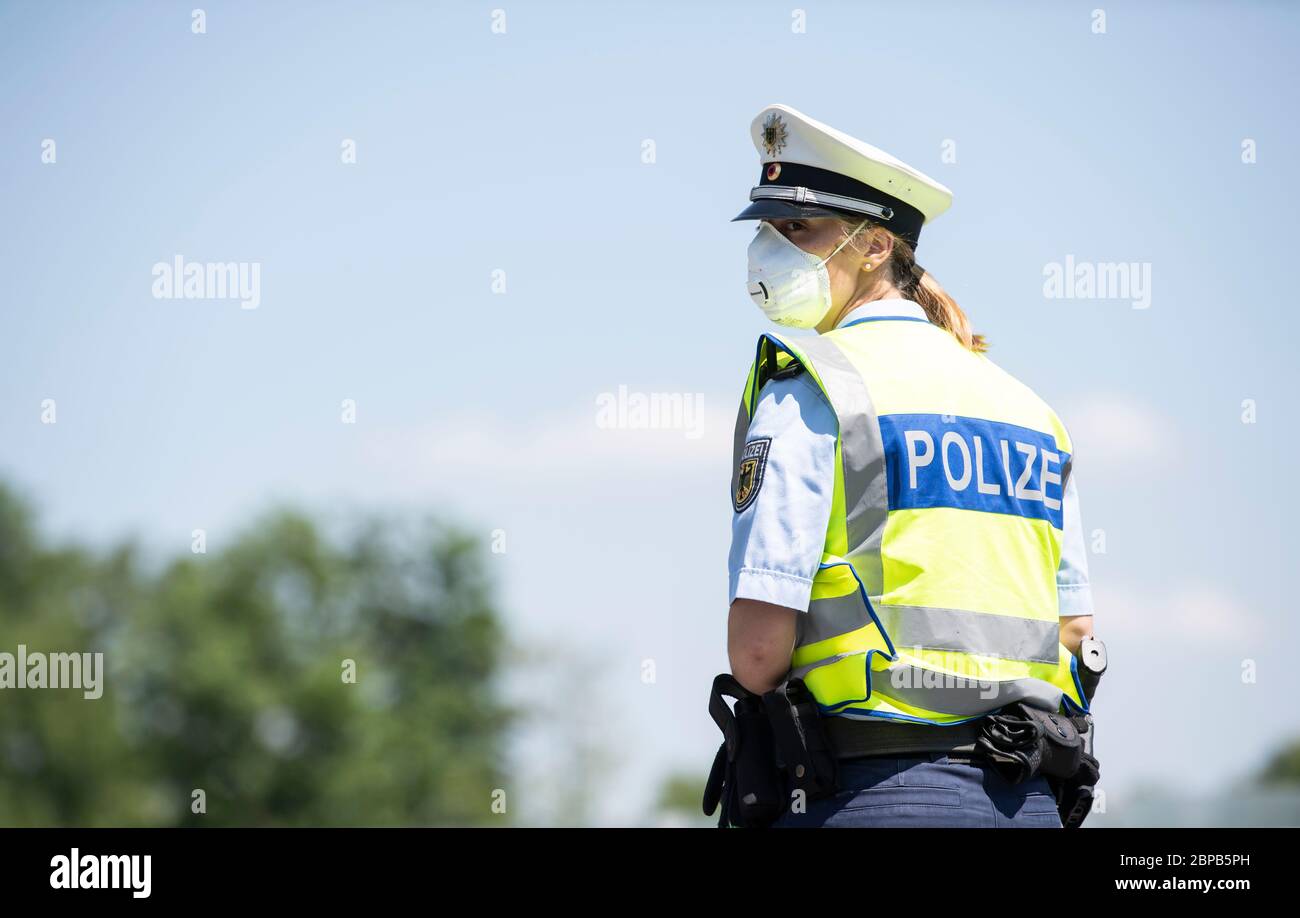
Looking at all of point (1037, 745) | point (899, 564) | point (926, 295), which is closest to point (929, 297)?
point (926, 295)

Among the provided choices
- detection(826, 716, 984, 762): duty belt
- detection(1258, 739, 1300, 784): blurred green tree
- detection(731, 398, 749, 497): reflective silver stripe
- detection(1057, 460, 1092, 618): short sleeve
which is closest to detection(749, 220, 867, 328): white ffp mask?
detection(731, 398, 749, 497): reflective silver stripe

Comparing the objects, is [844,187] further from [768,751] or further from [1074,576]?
[768,751]

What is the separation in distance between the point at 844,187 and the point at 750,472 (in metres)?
0.90

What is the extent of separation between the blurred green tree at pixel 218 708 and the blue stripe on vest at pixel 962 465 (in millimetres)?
50719

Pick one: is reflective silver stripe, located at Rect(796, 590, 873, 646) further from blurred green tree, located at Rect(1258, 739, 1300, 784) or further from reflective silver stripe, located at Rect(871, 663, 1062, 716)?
blurred green tree, located at Rect(1258, 739, 1300, 784)

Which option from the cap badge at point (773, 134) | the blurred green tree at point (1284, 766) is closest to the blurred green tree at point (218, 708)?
the blurred green tree at point (1284, 766)

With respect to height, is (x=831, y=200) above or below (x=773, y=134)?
below

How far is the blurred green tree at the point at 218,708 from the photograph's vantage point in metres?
53.5

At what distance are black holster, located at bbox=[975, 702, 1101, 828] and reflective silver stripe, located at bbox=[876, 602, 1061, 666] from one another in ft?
0.45

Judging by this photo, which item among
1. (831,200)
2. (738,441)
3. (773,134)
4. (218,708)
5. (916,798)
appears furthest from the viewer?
(218,708)

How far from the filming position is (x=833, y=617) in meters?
3.44

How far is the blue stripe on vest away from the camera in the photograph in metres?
3.47
